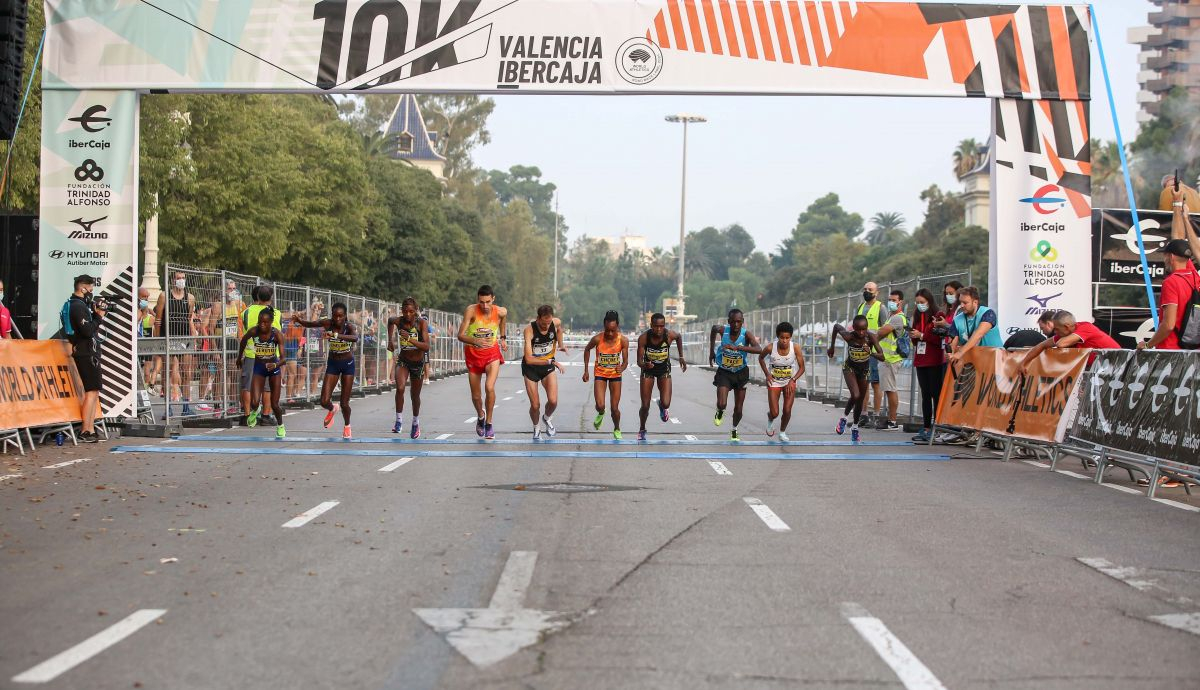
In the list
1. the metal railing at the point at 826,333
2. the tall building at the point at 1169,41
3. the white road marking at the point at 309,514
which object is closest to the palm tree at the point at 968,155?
the tall building at the point at 1169,41

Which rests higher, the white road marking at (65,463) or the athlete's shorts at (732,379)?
the athlete's shorts at (732,379)

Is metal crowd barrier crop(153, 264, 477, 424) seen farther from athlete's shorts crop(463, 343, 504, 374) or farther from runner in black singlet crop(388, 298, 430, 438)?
athlete's shorts crop(463, 343, 504, 374)

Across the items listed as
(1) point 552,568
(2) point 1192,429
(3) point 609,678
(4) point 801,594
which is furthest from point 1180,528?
(3) point 609,678

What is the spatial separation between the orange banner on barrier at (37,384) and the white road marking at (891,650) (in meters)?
11.5

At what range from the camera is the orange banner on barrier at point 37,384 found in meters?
15.0

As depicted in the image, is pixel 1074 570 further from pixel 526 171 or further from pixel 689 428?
pixel 526 171

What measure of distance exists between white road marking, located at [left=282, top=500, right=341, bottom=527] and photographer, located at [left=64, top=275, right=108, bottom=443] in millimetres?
7242

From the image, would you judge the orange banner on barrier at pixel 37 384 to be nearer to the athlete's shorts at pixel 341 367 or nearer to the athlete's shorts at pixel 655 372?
Answer: the athlete's shorts at pixel 341 367

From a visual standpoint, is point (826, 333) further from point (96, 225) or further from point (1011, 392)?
point (96, 225)

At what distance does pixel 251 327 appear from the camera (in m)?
19.0

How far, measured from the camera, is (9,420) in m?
14.9

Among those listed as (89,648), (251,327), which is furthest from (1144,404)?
(251,327)

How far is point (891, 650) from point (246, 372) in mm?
16265

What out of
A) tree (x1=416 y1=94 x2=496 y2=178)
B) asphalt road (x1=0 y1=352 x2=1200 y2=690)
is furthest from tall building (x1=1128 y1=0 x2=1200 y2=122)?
asphalt road (x1=0 y1=352 x2=1200 y2=690)
